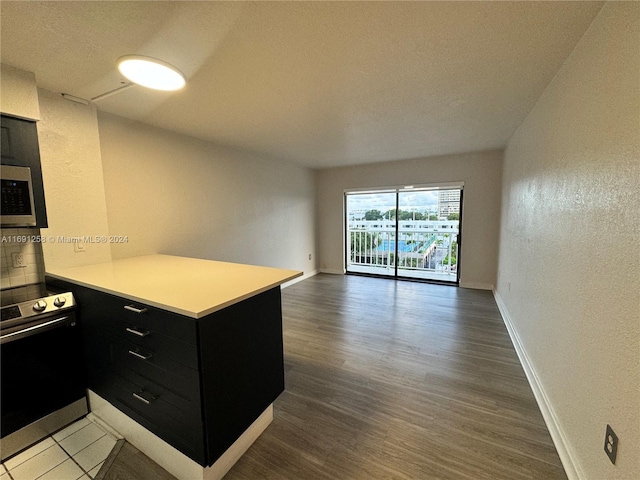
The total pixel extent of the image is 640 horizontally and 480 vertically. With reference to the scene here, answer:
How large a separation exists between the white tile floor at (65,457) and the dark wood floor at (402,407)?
831mm

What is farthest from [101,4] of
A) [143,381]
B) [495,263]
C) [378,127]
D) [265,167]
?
[495,263]

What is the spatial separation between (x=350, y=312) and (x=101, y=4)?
3347mm

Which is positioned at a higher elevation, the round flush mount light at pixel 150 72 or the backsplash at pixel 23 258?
the round flush mount light at pixel 150 72

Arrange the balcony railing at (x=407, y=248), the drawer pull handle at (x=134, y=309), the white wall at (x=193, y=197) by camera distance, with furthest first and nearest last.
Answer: the balcony railing at (x=407, y=248), the white wall at (x=193, y=197), the drawer pull handle at (x=134, y=309)

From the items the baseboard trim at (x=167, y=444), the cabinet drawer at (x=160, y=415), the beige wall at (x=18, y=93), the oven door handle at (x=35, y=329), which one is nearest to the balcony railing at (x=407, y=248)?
the baseboard trim at (x=167, y=444)

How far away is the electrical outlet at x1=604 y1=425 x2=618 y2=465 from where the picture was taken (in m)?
0.96

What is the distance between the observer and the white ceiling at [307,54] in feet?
3.87

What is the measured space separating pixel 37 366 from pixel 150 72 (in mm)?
1838

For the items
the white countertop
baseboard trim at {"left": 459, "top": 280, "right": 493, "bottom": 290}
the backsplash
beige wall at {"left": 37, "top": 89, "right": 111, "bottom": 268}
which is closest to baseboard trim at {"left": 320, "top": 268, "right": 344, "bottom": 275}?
baseboard trim at {"left": 459, "top": 280, "right": 493, "bottom": 290}

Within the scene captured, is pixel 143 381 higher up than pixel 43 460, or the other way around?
pixel 143 381

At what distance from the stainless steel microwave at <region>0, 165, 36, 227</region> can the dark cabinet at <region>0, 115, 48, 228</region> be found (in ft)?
0.10

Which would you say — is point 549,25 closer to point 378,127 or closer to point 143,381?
point 378,127

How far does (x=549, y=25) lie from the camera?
128 centimetres

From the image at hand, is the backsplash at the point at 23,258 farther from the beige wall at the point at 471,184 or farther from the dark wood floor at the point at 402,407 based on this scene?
the beige wall at the point at 471,184
